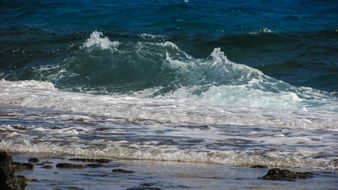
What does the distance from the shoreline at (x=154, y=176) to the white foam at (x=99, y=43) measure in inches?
433

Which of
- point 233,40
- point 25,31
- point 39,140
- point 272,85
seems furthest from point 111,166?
point 25,31

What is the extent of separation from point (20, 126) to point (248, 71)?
6.55 metres

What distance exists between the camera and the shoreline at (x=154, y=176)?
6199 mm

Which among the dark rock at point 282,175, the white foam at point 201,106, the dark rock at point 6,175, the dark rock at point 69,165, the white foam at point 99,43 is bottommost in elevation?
the dark rock at point 6,175

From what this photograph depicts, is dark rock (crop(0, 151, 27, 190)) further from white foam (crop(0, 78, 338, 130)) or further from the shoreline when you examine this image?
white foam (crop(0, 78, 338, 130))

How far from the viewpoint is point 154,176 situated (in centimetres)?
672

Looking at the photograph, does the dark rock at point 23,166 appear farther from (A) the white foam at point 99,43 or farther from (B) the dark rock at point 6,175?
(A) the white foam at point 99,43

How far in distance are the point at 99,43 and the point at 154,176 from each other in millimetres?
12501

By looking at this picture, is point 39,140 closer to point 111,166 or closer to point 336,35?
point 111,166

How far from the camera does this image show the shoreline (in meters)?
6.20

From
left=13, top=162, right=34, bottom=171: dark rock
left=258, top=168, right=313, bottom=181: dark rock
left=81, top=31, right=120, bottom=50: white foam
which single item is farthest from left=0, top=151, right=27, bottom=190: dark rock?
left=81, top=31, right=120, bottom=50: white foam

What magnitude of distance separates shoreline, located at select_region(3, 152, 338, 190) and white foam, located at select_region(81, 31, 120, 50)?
36.1 feet

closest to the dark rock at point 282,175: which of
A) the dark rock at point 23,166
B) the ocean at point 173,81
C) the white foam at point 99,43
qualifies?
the ocean at point 173,81

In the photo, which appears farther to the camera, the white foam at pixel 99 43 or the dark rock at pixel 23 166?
the white foam at pixel 99 43
